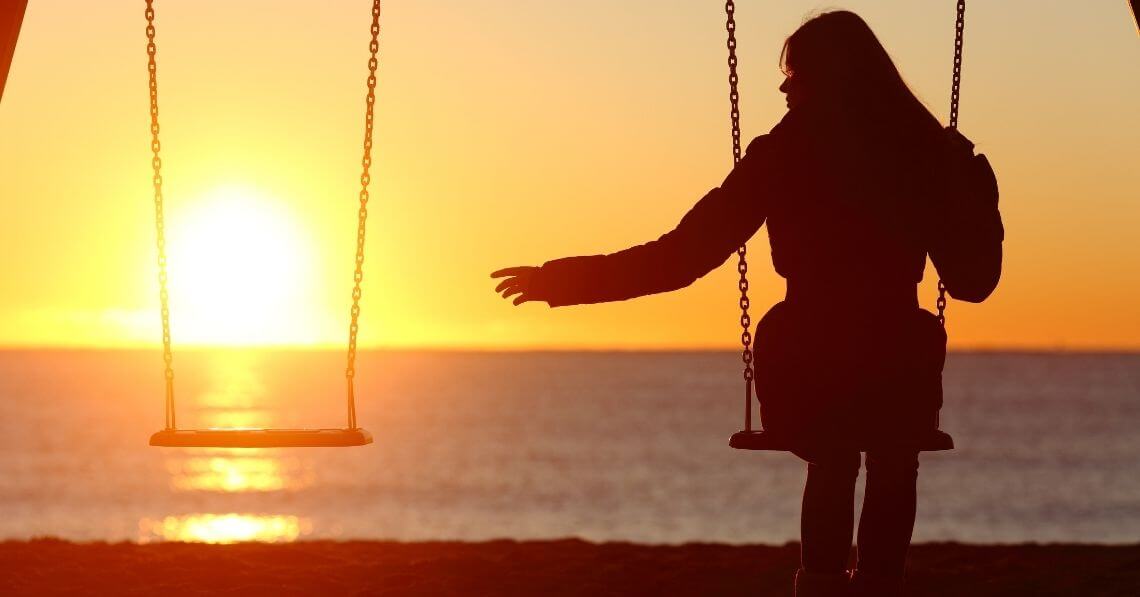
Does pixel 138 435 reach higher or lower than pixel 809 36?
lower

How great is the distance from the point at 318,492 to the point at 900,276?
45795 mm

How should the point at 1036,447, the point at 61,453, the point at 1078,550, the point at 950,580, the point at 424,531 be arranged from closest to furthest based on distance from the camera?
the point at 950,580, the point at 1078,550, the point at 424,531, the point at 61,453, the point at 1036,447

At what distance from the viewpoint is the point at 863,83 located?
5070 millimetres

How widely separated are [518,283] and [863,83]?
1.22 meters

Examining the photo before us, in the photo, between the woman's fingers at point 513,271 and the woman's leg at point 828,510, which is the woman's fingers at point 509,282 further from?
the woman's leg at point 828,510

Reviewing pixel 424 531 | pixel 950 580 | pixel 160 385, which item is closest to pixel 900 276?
pixel 950 580

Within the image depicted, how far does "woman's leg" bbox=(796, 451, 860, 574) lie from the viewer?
16.6 ft

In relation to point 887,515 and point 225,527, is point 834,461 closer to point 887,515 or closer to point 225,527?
point 887,515

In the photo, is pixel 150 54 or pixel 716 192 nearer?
pixel 716 192

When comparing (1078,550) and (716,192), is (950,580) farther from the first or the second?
(716,192)

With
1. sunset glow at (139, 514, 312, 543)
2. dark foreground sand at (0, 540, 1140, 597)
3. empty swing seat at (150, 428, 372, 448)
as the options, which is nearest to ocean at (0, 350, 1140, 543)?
sunset glow at (139, 514, 312, 543)

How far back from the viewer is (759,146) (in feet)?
16.9

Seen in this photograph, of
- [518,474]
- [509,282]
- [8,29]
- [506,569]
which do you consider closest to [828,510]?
[509,282]

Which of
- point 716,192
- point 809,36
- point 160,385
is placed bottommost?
point 160,385
